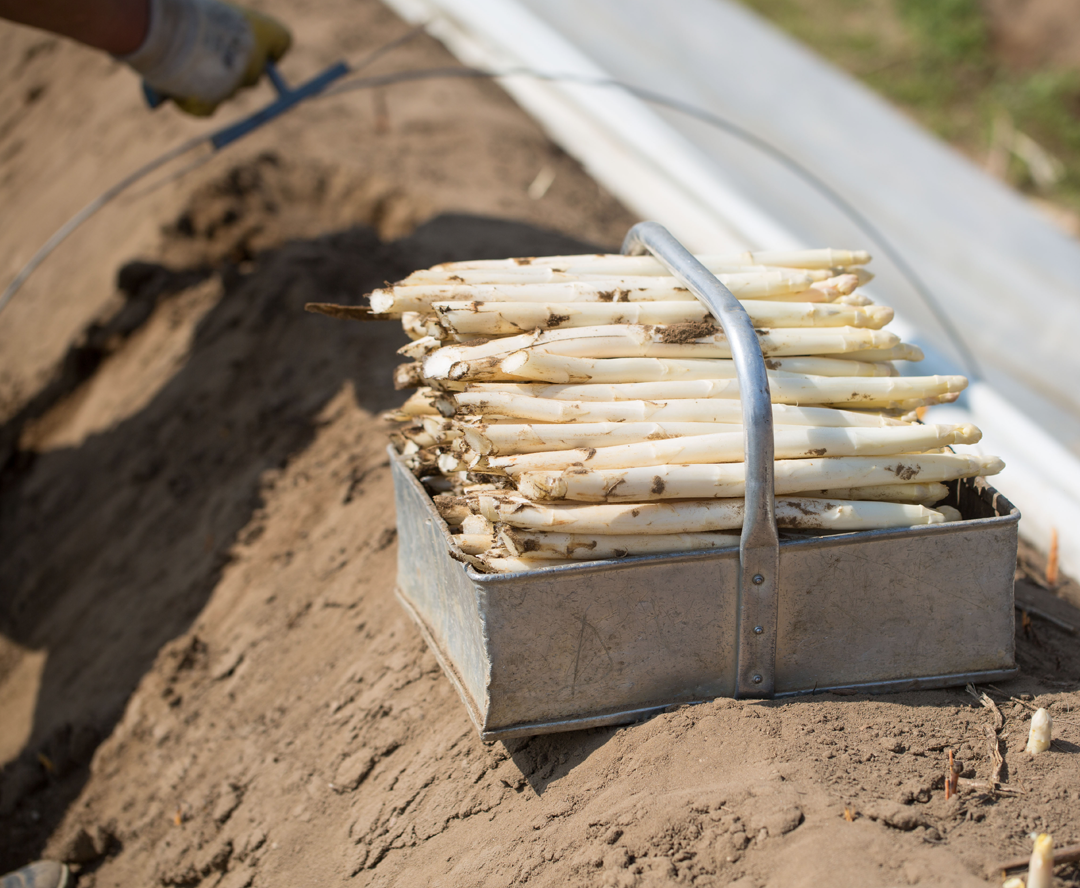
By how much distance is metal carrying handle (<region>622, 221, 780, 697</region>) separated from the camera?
172 cm

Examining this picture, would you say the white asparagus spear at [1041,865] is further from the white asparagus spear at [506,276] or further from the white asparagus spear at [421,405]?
the white asparagus spear at [421,405]

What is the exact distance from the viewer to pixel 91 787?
283cm

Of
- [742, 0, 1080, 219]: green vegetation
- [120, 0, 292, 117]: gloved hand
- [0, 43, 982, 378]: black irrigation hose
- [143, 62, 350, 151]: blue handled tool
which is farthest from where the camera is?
[742, 0, 1080, 219]: green vegetation

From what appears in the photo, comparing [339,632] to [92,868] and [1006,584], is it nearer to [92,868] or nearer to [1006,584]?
[92,868]

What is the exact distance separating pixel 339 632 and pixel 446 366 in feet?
3.80

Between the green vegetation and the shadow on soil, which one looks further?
the green vegetation

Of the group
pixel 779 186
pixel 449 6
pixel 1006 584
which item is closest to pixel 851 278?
pixel 1006 584

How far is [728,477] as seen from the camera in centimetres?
181

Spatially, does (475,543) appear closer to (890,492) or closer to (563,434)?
(563,434)

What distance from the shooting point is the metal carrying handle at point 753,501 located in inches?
67.9

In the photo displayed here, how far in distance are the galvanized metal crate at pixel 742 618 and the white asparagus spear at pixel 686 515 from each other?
49 mm

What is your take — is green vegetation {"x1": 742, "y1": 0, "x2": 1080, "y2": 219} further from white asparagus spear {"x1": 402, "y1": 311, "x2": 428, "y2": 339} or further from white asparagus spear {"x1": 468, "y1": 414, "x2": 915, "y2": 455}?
white asparagus spear {"x1": 402, "y1": 311, "x2": 428, "y2": 339}

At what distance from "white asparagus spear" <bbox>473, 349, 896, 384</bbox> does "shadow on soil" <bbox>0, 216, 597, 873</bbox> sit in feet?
5.24

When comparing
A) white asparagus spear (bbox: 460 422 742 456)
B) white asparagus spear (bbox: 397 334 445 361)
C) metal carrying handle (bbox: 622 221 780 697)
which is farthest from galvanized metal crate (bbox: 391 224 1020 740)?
white asparagus spear (bbox: 397 334 445 361)
